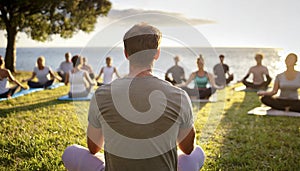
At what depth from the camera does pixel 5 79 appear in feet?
26.6

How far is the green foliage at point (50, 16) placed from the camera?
56.7 feet

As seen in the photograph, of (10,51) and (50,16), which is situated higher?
(50,16)

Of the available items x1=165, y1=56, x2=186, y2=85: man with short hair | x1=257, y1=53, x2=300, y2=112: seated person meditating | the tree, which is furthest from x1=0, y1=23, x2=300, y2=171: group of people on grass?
the tree

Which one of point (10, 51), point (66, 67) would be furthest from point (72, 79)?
point (10, 51)

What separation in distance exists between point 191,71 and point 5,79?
4.82 m

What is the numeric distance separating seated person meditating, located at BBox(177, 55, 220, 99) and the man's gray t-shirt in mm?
6375

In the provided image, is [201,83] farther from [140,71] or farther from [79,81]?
[140,71]

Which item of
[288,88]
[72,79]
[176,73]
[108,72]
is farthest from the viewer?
[176,73]

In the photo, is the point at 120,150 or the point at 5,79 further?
the point at 5,79

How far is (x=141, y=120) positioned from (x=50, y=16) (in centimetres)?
1832

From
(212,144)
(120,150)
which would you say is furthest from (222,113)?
(120,150)

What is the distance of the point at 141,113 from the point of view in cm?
199

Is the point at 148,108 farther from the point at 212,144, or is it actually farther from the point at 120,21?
the point at 212,144

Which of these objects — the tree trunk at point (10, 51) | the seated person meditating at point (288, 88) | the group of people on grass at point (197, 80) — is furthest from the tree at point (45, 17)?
the seated person meditating at point (288, 88)
